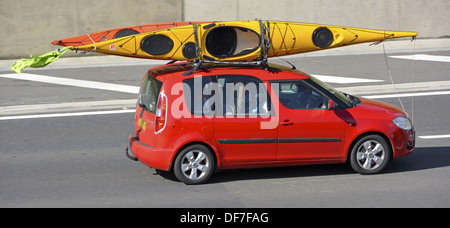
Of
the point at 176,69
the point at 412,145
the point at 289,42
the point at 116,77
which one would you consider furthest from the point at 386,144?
Result: the point at 116,77

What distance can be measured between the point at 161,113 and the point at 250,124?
3.67ft

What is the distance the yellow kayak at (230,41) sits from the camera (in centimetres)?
907

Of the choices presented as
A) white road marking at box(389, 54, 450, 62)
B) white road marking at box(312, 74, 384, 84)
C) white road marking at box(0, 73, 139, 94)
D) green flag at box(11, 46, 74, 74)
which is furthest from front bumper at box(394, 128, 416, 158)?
white road marking at box(389, 54, 450, 62)

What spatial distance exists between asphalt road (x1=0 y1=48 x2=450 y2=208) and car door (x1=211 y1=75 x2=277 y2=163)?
42 centimetres

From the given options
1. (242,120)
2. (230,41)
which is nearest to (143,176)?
(242,120)

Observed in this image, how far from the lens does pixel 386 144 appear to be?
29.7ft

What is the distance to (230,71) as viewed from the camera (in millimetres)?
8773

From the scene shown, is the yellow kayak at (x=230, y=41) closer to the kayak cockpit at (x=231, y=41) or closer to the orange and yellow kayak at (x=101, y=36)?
the kayak cockpit at (x=231, y=41)

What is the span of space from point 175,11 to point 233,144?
1112 cm

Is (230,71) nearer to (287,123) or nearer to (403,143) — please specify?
(287,123)

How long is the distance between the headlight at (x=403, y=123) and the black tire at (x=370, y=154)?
310mm

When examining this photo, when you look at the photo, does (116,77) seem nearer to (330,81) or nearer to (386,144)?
(330,81)

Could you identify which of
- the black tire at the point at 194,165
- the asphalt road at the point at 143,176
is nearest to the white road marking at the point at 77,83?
the asphalt road at the point at 143,176

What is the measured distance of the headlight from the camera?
9.13 metres
